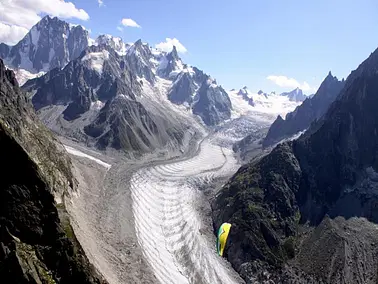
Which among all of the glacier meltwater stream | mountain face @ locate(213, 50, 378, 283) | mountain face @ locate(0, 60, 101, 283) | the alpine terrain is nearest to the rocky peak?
Result: the alpine terrain

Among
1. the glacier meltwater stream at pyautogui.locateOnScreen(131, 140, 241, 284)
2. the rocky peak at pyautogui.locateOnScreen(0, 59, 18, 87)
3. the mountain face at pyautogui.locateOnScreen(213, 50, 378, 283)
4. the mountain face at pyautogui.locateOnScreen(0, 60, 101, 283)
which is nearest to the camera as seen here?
the mountain face at pyautogui.locateOnScreen(0, 60, 101, 283)

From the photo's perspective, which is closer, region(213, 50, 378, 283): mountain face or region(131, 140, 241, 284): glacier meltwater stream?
region(131, 140, 241, 284): glacier meltwater stream

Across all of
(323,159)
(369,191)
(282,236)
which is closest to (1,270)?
(282,236)

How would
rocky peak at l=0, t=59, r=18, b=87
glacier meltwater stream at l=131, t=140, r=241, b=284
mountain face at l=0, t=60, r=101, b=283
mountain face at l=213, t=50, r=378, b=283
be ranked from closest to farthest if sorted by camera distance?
mountain face at l=0, t=60, r=101, b=283 → glacier meltwater stream at l=131, t=140, r=241, b=284 → mountain face at l=213, t=50, r=378, b=283 → rocky peak at l=0, t=59, r=18, b=87

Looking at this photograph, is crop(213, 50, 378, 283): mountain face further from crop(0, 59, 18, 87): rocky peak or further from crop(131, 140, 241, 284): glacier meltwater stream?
crop(0, 59, 18, 87): rocky peak

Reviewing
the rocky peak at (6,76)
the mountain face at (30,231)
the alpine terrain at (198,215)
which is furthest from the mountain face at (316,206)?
the rocky peak at (6,76)

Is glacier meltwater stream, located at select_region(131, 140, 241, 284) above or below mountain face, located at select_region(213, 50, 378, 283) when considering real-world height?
below

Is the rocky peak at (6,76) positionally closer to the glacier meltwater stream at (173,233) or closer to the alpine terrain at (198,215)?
the alpine terrain at (198,215)
